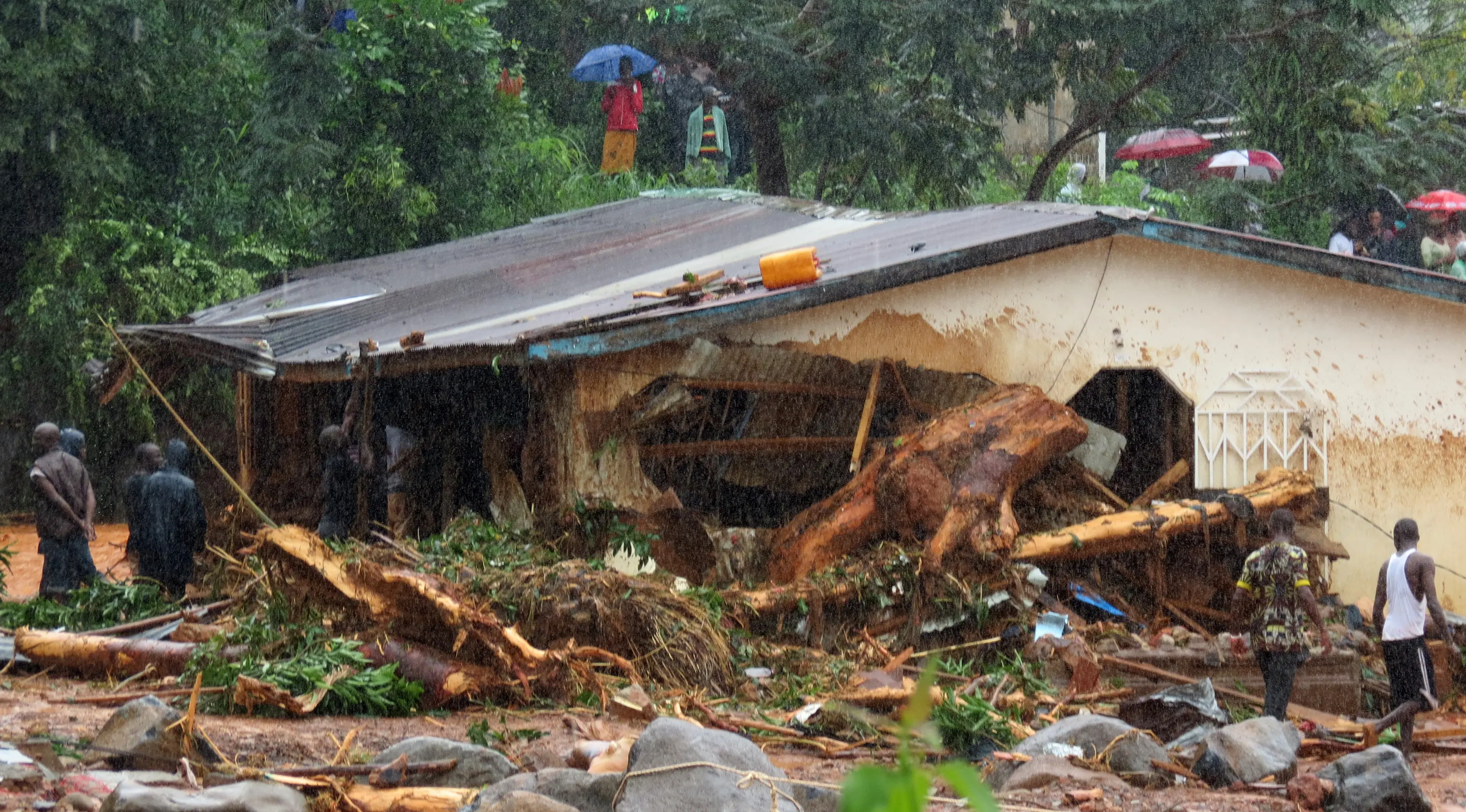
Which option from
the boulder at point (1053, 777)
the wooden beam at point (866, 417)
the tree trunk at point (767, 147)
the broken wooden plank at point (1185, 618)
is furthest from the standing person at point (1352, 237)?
the boulder at point (1053, 777)

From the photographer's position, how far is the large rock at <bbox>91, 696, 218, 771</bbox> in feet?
18.4

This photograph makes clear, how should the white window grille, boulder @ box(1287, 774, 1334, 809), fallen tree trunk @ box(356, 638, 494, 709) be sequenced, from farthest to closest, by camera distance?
the white window grille, fallen tree trunk @ box(356, 638, 494, 709), boulder @ box(1287, 774, 1334, 809)

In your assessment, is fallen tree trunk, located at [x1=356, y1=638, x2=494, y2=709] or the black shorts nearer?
fallen tree trunk, located at [x1=356, y1=638, x2=494, y2=709]

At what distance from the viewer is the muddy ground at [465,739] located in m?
5.84

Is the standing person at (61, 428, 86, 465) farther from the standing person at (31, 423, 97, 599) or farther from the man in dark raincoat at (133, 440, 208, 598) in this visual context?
the man in dark raincoat at (133, 440, 208, 598)

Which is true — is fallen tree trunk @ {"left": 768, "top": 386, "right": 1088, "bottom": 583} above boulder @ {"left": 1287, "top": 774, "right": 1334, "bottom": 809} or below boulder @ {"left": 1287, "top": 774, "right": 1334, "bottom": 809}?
above

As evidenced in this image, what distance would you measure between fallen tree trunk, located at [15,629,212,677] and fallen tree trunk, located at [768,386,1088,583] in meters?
3.56

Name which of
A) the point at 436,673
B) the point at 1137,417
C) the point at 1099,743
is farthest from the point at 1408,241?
the point at 436,673

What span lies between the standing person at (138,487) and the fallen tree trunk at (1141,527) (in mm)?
6687

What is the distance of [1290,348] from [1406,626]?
342cm

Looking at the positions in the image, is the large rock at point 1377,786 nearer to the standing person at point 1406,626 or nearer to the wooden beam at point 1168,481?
the standing person at point 1406,626

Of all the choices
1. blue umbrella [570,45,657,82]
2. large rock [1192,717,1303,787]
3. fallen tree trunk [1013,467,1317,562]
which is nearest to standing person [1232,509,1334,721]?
large rock [1192,717,1303,787]

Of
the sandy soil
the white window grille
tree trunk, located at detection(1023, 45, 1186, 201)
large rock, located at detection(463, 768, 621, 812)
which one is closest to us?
large rock, located at detection(463, 768, 621, 812)

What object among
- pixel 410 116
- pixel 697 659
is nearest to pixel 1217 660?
pixel 697 659
